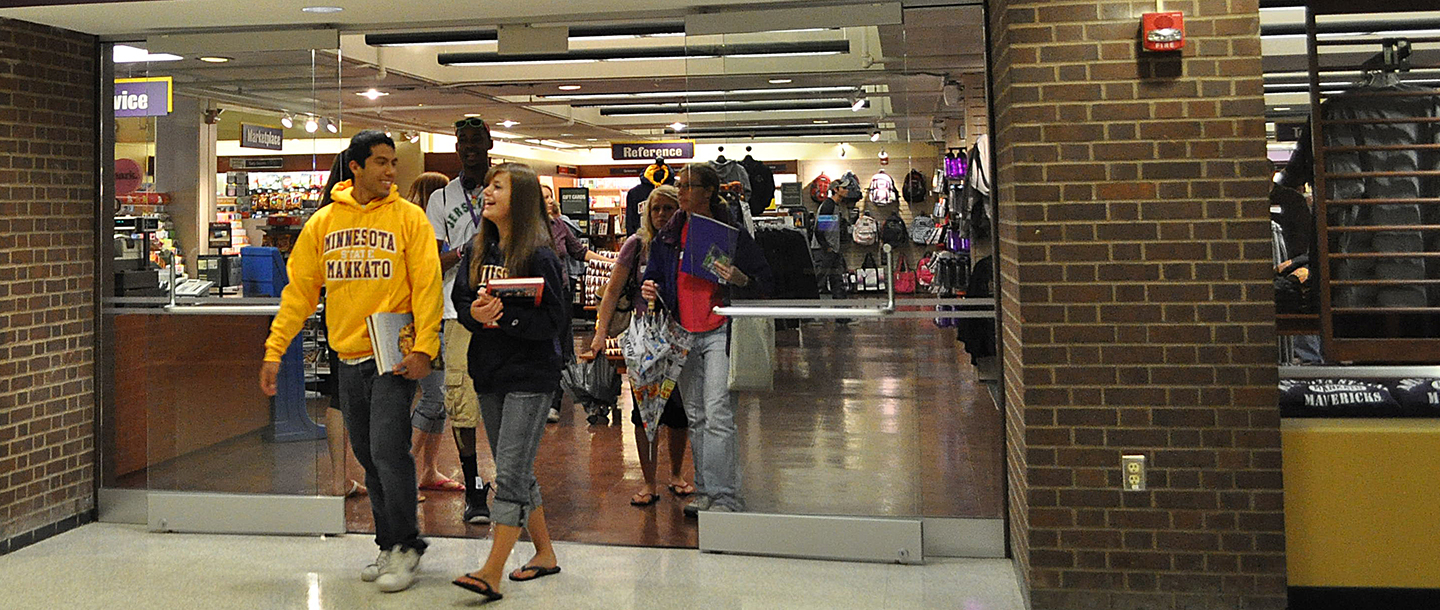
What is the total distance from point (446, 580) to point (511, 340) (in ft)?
3.38

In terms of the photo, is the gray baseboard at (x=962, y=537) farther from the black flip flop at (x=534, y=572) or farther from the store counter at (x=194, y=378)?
the store counter at (x=194, y=378)

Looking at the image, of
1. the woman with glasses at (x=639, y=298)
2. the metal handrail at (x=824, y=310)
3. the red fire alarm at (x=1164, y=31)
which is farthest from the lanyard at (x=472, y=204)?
the red fire alarm at (x=1164, y=31)

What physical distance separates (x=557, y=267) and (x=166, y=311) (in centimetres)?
228

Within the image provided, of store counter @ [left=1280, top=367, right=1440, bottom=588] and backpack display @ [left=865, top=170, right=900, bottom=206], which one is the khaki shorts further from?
store counter @ [left=1280, top=367, right=1440, bottom=588]

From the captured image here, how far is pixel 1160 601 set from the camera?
3584 millimetres

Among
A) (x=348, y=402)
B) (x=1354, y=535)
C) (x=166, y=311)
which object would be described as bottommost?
(x=1354, y=535)

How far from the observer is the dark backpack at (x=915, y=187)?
432cm

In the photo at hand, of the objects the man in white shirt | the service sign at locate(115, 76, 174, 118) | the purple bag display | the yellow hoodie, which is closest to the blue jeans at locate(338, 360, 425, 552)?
the yellow hoodie

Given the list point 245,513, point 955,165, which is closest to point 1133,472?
point 955,165

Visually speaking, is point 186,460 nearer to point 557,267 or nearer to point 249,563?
point 249,563

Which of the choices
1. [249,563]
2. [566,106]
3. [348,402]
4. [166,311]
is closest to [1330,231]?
[348,402]

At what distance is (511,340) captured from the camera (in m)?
3.81

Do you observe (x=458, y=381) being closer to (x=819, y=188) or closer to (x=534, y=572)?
(x=534, y=572)

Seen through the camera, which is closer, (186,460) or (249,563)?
(249,563)
